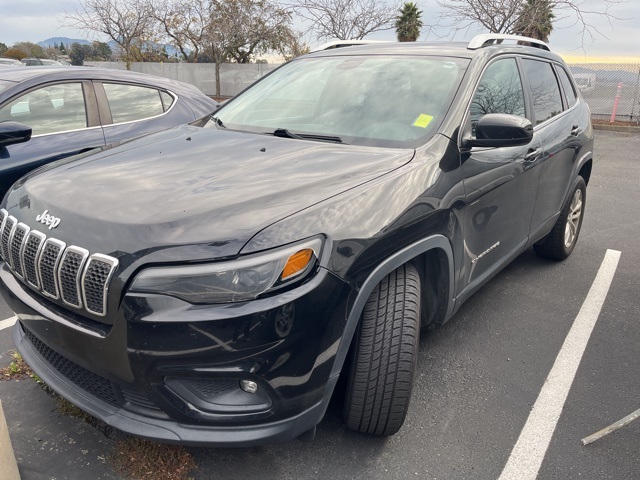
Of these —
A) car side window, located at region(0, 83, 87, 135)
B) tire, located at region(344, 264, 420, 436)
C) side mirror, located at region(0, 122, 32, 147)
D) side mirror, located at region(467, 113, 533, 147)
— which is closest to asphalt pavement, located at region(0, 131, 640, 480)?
tire, located at region(344, 264, 420, 436)

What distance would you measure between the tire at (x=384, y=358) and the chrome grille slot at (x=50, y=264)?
115cm

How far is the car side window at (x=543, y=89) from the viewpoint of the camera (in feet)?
12.2

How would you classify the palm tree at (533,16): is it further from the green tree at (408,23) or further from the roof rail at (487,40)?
the roof rail at (487,40)

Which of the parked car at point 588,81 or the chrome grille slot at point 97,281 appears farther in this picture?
the parked car at point 588,81

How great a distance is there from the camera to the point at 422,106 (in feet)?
9.20

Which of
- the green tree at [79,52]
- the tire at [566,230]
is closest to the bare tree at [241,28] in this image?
the green tree at [79,52]

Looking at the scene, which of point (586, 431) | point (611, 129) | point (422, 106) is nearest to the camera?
point (586, 431)

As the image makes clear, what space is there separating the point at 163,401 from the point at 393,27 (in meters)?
20.9

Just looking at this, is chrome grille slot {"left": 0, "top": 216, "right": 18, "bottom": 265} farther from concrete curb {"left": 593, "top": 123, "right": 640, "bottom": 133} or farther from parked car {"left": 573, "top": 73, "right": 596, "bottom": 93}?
parked car {"left": 573, "top": 73, "right": 596, "bottom": 93}

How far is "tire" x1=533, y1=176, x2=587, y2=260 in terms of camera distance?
4.39 metres

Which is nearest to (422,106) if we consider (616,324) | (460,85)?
(460,85)

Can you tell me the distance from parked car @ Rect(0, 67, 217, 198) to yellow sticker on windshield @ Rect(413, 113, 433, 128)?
101 inches

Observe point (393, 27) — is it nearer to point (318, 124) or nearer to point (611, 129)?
point (611, 129)

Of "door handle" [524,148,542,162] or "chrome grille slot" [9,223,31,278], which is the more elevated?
"door handle" [524,148,542,162]
